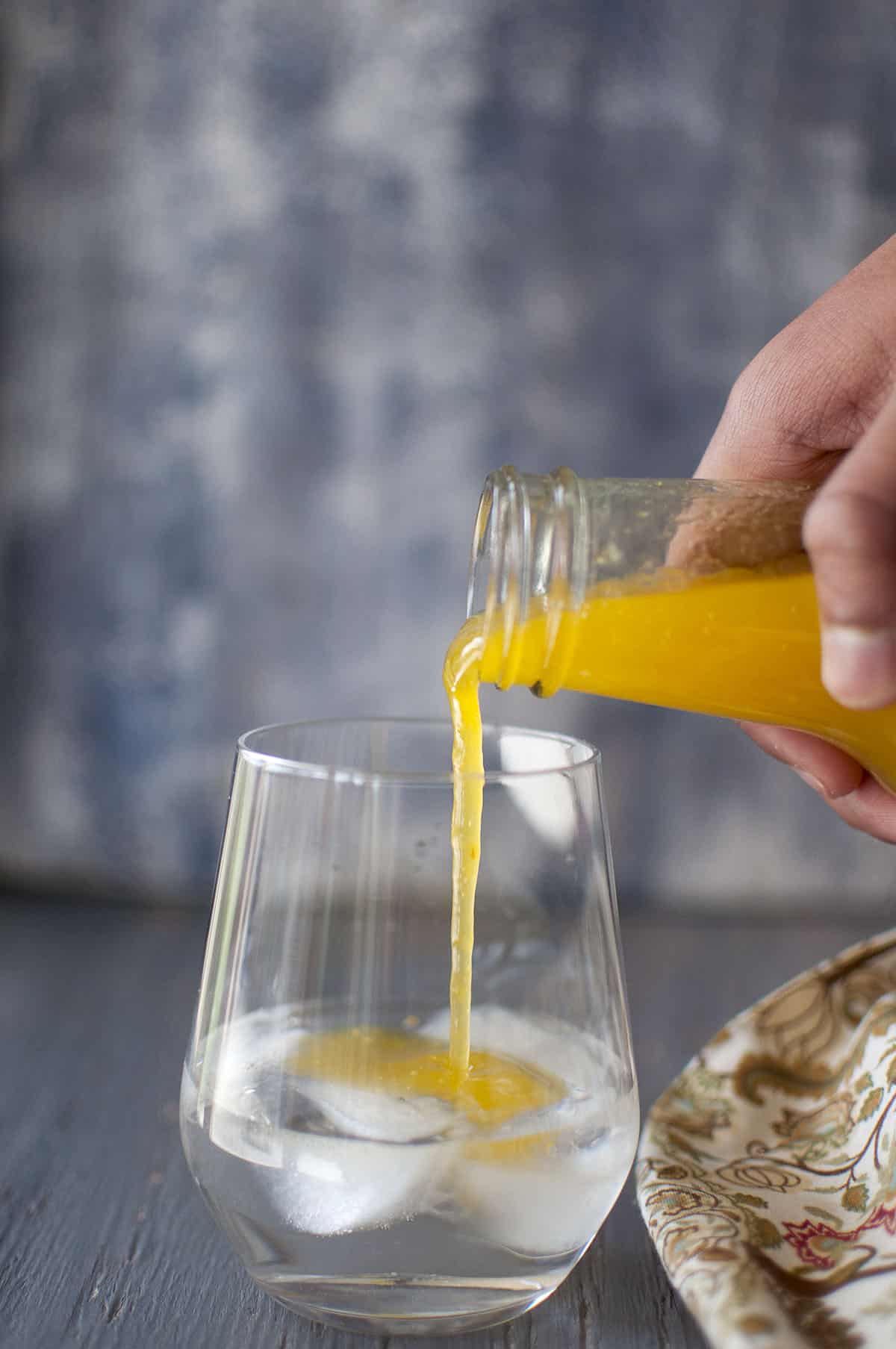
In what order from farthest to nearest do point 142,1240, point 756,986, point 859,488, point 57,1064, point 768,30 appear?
point 768,30
point 756,986
point 57,1064
point 142,1240
point 859,488

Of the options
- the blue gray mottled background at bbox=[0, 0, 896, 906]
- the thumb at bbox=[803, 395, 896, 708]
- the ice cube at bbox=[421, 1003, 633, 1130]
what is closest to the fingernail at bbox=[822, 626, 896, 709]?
the thumb at bbox=[803, 395, 896, 708]

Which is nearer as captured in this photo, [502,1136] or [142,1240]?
[502,1136]

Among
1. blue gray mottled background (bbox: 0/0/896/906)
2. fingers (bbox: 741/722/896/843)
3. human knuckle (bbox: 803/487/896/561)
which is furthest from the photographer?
blue gray mottled background (bbox: 0/0/896/906)

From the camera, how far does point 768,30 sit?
0.93m

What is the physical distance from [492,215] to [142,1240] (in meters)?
0.72

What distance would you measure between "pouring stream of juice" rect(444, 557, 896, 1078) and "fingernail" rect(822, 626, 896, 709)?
0.12 feet

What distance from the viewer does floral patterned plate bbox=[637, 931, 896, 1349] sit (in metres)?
0.43

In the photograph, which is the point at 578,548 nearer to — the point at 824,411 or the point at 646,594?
the point at 646,594

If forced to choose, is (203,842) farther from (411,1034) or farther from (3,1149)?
(411,1034)

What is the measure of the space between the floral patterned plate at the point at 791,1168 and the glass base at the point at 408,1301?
6 cm

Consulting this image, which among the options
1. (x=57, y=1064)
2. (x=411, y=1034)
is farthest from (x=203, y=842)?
(x=411, y=1034)

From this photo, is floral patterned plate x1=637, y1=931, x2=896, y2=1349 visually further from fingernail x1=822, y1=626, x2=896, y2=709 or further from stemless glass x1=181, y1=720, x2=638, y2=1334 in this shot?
fingernail x1=822, y1=626, x2=896, y2=709

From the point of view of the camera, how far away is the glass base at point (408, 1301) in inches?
16.5

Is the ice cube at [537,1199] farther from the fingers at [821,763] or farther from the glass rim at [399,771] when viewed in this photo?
the fingers at [821,763]
